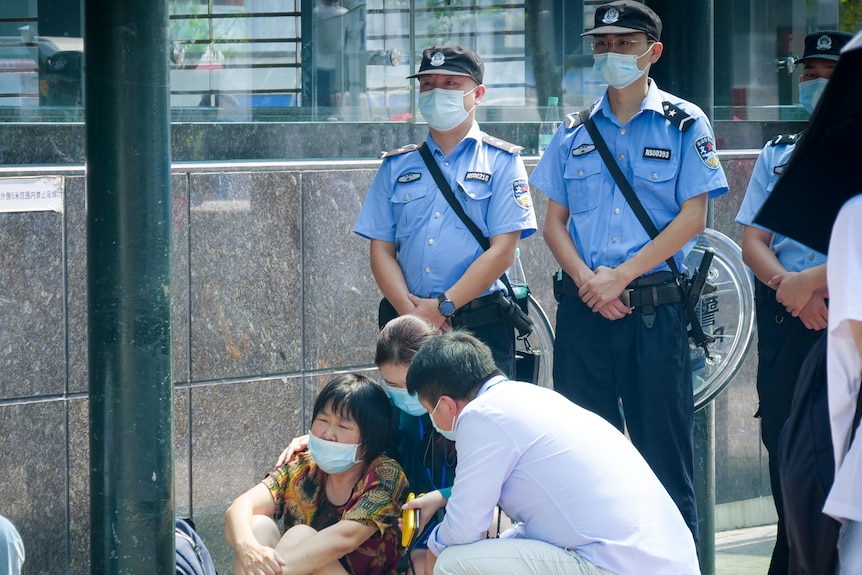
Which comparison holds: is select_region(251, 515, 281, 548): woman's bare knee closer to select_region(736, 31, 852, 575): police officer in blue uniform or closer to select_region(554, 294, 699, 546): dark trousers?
select_region(554, 294, 699, 546): dark trousers

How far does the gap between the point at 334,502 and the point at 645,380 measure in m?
1.12

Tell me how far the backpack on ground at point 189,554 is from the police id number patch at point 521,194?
1603 mm

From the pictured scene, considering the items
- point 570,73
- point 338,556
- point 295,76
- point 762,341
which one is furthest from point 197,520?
point 570,73

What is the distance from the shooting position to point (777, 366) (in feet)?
13.9

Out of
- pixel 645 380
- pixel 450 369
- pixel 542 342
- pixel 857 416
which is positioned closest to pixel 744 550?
pixel 542 342

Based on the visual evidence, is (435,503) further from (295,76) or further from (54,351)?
(295,76)

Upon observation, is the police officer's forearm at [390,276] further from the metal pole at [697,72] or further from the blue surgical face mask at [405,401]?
the metal pole at [697,72]

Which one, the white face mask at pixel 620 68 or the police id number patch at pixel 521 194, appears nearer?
the white face mask at pixel 620 68

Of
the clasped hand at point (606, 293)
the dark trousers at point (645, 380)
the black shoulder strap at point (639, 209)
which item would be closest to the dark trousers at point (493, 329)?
the dark trousers at point (645, 380)

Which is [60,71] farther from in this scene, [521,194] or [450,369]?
[450,369]

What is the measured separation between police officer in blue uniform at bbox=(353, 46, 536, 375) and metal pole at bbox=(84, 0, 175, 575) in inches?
40.8

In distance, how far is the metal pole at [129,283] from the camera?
3.55 m

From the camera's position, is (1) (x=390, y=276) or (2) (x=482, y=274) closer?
→ (2) (x=482, y=274)

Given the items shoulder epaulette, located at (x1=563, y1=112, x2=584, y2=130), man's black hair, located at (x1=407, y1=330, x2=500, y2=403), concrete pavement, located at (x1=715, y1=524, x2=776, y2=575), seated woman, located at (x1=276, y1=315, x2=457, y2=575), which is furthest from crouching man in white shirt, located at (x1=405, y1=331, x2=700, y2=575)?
concrete pavement, located at (x1=715, y1=524, x2=776, y2=575)
